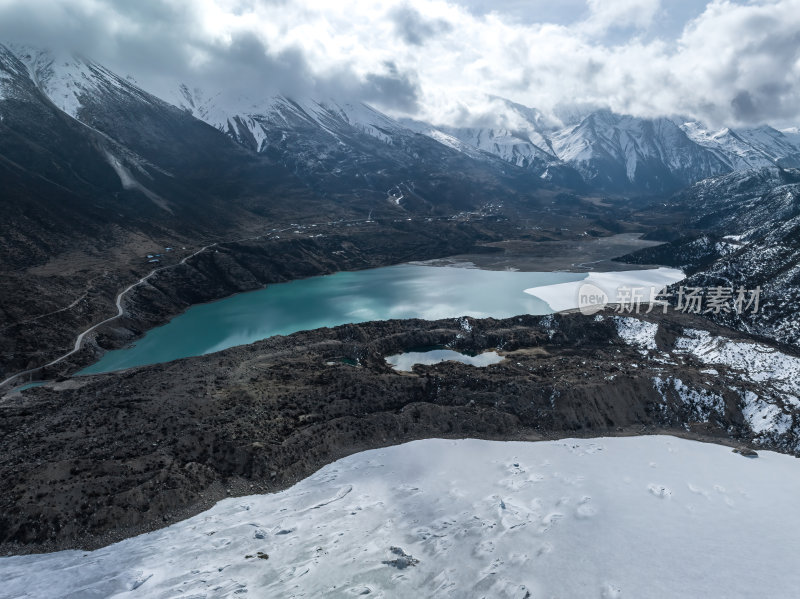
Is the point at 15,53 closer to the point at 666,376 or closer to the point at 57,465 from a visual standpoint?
the point at 57,465

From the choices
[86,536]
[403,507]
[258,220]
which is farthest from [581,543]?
[258,220]

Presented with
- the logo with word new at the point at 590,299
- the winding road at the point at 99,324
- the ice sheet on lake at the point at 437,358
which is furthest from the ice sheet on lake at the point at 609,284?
the winding road at the point at 99,324

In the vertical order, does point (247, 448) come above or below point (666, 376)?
below

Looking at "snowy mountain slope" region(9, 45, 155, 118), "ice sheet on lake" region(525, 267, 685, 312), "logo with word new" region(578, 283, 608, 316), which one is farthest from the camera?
"snowy mountain slope" region(9, 45, 155, 118)

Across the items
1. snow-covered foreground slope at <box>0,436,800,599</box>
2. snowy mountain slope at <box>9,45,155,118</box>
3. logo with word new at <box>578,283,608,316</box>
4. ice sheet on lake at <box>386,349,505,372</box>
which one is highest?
snowy mountain slope at <box>9,45,155,118</box>

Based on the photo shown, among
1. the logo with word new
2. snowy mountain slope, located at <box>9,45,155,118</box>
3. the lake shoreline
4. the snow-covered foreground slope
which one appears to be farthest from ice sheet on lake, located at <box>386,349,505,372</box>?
snowy mountain slope, located at <box>9,45,155,118</box>

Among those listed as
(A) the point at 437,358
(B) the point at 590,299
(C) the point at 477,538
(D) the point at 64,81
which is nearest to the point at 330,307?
(A) the point at 437,358

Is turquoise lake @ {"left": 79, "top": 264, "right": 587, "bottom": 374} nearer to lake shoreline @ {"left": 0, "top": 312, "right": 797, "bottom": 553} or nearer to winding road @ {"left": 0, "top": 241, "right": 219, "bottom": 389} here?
winding road @ {"left": 0, "top": 241, "right": 219, "bottom": 389}
